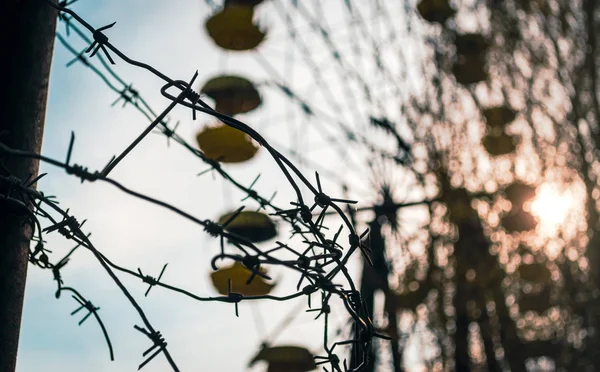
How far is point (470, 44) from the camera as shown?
218cm

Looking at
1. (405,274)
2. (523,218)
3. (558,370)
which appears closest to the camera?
(523,218)

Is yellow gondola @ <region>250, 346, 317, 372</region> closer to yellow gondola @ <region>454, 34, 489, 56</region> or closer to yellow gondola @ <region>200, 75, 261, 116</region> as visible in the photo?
yellow gondola @ <region>200, 75, 261, 116</region>

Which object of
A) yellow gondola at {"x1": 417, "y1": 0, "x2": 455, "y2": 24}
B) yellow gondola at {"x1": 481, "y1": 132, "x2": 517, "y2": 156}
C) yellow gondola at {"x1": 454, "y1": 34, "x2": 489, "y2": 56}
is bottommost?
yellow gondola at {"x1": 481, "y1": 132, "x2": 517, "y2": 156}

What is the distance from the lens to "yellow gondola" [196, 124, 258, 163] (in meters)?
1.33

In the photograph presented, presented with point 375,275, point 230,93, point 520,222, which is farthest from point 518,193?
point 230,93

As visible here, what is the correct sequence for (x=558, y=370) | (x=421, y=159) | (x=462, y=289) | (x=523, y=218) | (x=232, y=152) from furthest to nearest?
(x=558, y=370)
(x=462, y=289)
(x=421, y=159)
(x=523, y=218)
(x=232, y=152)

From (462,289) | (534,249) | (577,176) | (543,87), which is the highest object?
(543,87)

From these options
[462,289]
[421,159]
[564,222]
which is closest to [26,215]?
[421,159]

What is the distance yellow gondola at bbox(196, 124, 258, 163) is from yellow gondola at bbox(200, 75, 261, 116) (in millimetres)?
160

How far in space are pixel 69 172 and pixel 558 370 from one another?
174 inches

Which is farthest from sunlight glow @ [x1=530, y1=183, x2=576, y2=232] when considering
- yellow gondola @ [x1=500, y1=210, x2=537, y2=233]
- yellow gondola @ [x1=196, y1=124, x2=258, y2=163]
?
yellow gondola @ [x1=196, y1=124, x2=258, y2=163]

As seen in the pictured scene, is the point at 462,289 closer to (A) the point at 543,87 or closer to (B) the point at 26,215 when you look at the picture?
(A) the point at 543,87

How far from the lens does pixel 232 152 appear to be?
135 centimetres

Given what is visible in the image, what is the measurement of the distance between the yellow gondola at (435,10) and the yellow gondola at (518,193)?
96 cm
